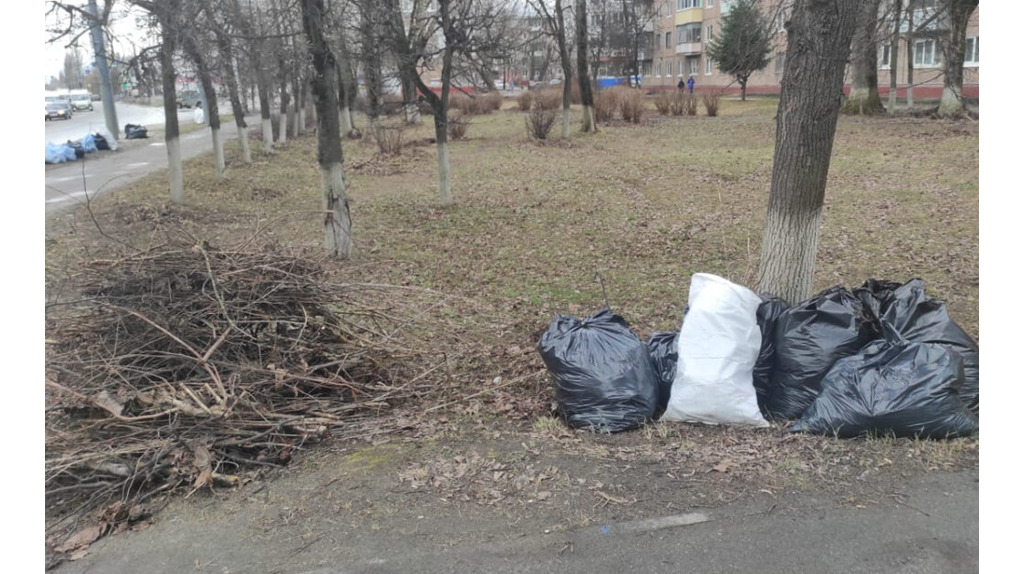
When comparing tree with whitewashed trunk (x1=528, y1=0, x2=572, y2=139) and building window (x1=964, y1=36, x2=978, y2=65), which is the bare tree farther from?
building window (x1=964, y1=36, x2=978, y2=65)

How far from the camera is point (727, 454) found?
11.7ft

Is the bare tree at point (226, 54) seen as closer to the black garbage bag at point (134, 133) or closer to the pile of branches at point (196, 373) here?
the pile of branches at point (196, 373)

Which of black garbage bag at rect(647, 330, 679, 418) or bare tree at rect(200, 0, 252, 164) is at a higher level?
bare tree at rect(200, 0, 252, 164)

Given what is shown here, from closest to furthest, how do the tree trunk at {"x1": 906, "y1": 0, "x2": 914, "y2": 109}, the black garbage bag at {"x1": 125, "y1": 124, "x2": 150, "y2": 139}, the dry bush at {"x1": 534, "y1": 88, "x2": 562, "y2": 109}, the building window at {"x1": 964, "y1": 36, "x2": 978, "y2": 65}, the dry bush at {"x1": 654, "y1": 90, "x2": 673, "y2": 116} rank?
1. the tree trunk at {"x1": 906, "y1": 0, "x2": 914, "y2": 109}
2. the black garbage bag at {"x1": 125, "y1": 124, "x2": 150, "y2": 139}
3. the dry bush at {"x1": 654, "y1": 90, "x2": 673, "y2": 116}
4. the building window at {"x1": 964, "y1": 36, "x2": 978, "y2": 65}
5. the dry bush at {"x1": 534, "y1": 88, "x2": 562, "y2": 109}

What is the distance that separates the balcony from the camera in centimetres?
5566

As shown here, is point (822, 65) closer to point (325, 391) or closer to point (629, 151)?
point (325, 391)

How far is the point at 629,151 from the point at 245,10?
10.5 meters

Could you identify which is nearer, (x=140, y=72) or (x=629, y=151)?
(x=140, y=72)

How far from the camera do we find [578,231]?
972 centimetres

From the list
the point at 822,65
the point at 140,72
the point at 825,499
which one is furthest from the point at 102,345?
the point at 140,72

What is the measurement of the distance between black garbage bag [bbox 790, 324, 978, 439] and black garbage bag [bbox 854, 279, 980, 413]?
0.15 m

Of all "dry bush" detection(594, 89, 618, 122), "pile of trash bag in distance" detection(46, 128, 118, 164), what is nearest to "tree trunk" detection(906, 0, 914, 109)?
"dry bush" detection(594, 89, 618, 122)

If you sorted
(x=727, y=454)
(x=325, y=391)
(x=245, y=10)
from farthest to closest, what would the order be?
(x=245, y=10)
(x=325, y=391)
(x=727, y=454)

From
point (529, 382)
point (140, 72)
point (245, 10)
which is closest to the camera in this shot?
point (529, 382)
